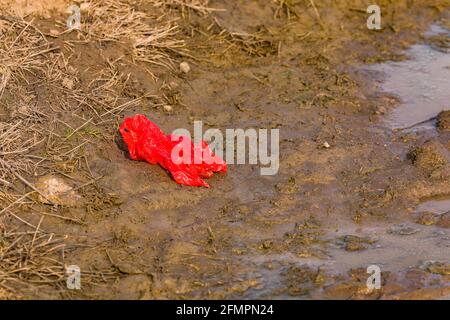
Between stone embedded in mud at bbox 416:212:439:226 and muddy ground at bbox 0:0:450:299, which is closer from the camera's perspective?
muddy ground at bbox 0:0:450:299

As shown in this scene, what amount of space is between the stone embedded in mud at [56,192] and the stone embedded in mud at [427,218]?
2236 millimetres

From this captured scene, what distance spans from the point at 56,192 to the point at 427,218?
2432 mm

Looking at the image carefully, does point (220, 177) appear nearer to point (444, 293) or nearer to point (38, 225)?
point (38, 225)

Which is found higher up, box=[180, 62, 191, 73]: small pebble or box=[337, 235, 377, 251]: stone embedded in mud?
box=[180, 62, 191, 73]: small pebble

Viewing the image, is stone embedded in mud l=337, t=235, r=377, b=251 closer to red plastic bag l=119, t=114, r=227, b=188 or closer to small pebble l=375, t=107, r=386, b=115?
red plastic bag l=119, t=114, r=227, b=188

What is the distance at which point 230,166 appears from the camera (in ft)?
17.8

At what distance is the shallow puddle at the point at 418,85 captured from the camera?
243 inches

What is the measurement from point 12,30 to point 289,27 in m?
2.64

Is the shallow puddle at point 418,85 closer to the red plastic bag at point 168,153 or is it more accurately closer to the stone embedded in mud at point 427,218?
the stone embedded in mud at point 427,218

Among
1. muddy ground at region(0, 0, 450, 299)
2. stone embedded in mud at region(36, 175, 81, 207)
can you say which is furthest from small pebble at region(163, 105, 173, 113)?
stone embedded in mud at region(36, 175, 81, 207)

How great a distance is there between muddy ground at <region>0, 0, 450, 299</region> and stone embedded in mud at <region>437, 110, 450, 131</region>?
1 cm

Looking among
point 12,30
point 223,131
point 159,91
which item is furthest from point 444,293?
point 12,30

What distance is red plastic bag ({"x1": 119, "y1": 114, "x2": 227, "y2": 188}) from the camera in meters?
5.10
